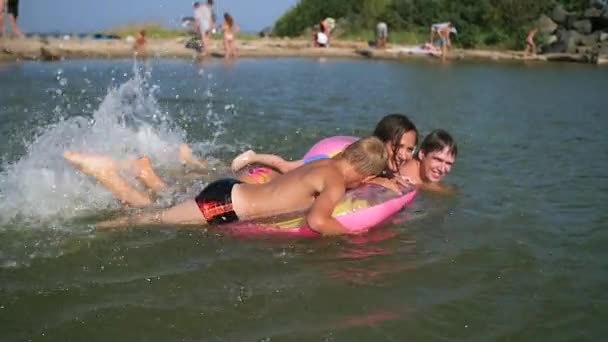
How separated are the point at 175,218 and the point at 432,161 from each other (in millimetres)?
2344

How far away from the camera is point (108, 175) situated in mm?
5348

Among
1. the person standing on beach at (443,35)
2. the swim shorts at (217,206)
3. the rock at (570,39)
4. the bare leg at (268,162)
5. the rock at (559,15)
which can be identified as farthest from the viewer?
the rock at (559,15)

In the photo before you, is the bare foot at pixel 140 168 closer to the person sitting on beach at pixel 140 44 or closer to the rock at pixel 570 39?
the person sitting on beach at pixel 140 44

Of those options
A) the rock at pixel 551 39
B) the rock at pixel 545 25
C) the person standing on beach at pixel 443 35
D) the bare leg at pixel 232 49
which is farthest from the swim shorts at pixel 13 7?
the rock at pixel 545 25

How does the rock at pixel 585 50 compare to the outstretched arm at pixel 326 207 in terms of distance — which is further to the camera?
the rock at pixel 585 50

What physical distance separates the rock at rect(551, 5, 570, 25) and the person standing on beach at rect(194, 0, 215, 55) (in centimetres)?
1497

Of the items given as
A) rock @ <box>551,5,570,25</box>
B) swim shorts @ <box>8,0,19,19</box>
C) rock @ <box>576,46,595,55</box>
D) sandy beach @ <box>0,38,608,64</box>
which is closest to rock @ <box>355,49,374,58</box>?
sandy beach @ <box>0,38,608,64</box>

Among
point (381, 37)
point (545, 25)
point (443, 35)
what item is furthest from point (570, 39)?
point (381, 37)

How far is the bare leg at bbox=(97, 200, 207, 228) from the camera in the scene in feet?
16.8

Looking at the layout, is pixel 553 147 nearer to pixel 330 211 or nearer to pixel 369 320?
pixel 330 211

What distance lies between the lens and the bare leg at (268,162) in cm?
587

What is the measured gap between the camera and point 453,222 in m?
5.46

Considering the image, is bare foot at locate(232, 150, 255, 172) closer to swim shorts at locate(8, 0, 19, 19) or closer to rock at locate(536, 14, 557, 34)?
swim shorts at locate(8, 0, 19, 19)

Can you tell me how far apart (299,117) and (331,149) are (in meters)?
4.54
